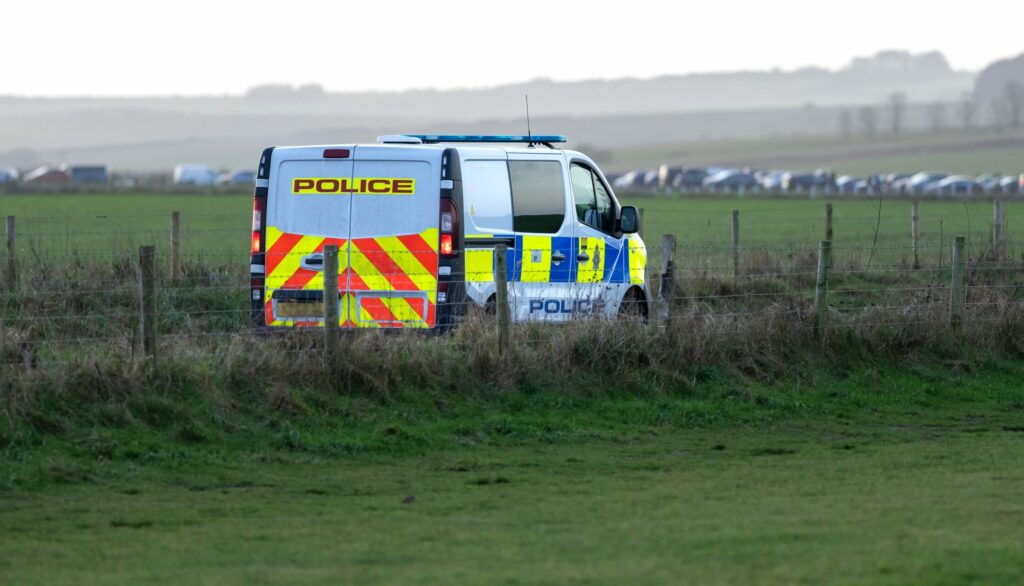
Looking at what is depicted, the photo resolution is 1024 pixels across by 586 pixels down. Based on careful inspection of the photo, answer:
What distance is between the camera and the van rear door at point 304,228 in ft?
41.3

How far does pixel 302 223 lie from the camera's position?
41.8 feet

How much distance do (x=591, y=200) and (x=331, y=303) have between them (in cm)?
392

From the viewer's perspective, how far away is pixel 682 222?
41781 mm

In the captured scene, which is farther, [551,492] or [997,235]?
[997,235]

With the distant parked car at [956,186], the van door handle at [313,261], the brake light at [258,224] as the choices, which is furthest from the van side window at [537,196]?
the distant parked car at [956,186]

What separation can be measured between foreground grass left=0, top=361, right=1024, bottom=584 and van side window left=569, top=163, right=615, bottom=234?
2.47m

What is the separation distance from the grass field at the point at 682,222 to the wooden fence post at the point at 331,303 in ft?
35.8

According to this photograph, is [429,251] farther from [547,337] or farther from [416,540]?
[416,540]

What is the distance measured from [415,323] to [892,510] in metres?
5.54

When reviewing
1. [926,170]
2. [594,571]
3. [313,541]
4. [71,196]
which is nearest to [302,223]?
[313,541]

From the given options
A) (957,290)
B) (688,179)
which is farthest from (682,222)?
(688,179)

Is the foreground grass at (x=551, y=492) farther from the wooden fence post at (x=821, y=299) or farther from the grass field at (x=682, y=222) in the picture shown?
the grass field at (x=682, y=222)

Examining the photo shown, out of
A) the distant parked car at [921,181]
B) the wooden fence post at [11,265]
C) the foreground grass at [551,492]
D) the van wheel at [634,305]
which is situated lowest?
the foreground grass at [551,492]

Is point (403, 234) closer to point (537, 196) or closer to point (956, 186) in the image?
point (537, 196)
